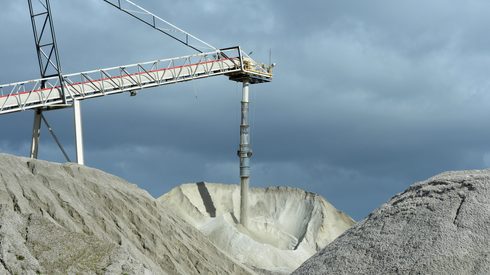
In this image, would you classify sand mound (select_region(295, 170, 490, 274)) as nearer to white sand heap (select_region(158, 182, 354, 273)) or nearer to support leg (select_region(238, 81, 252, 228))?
support leg (select_region(238, 81, 252, 228))

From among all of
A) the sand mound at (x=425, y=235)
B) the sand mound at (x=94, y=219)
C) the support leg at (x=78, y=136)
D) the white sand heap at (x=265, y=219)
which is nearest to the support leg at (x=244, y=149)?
the white sand heap at (x=265, y=219)

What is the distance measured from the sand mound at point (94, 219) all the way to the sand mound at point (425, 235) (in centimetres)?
1132

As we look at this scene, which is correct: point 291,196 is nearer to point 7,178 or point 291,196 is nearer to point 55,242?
point 7,178

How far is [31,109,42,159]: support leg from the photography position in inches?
1919

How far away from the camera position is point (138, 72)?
52562 mm

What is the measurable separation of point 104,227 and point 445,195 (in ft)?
81.6

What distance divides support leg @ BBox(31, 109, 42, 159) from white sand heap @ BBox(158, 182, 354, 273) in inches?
638

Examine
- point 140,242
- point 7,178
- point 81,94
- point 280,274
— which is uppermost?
point 81,94

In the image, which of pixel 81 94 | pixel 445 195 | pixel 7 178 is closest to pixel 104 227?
pixel 7 178

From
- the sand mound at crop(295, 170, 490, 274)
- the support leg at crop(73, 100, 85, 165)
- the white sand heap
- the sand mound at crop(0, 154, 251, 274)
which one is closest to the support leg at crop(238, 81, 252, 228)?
the white sand heap

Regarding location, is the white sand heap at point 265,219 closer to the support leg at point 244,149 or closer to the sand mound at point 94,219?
the support leg at point 244,149

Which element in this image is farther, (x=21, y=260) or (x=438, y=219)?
(x=21, y=260)

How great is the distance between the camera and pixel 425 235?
17.4 metres

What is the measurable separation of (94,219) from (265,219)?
3034 centimetres
